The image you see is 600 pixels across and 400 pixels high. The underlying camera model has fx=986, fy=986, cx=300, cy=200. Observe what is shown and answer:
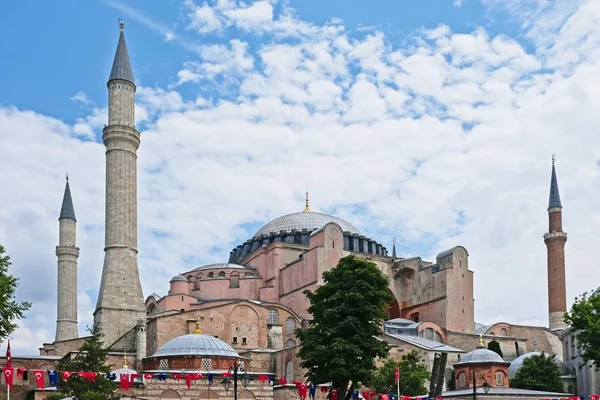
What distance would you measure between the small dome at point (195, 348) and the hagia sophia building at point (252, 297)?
0.16 ft

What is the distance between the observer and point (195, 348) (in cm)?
3266

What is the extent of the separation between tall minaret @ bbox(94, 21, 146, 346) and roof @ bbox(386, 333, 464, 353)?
36.6 feet

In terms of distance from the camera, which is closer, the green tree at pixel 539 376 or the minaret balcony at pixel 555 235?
the green tree at pixel 539 376

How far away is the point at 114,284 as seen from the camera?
4144 centimetres

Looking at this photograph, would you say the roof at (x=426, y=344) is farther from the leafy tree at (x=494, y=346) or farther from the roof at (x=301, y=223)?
the roof at (x=301, y=223)

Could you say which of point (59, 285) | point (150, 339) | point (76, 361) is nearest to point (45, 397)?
point (76, 361)

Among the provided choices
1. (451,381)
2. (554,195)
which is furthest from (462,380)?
(554,195)

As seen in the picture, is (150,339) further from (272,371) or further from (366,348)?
Result: (366,348)

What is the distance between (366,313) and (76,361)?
352 inches

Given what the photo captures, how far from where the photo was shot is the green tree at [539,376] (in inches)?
1542

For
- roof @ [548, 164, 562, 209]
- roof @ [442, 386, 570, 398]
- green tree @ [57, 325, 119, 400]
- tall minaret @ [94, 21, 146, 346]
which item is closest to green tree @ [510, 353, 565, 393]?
roof @ [442, 386, 570, 398]

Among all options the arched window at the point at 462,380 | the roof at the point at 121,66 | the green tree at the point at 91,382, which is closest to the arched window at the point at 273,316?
the arched window at the point at 462,380

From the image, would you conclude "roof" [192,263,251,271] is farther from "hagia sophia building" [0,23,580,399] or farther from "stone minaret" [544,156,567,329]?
"stone minaret" [544,156,567,329]

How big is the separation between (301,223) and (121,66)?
13903 millimetres
